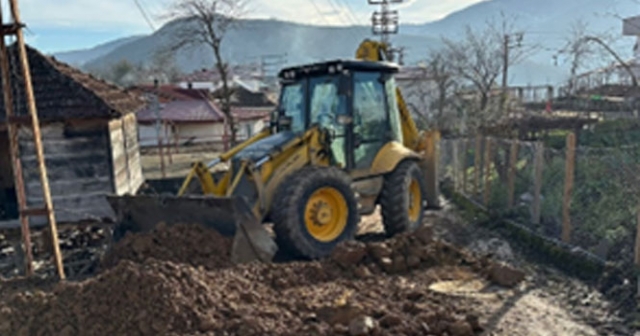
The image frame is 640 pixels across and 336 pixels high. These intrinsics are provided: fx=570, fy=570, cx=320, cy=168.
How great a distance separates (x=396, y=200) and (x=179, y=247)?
338cm

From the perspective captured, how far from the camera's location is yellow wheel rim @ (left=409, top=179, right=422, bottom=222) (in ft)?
30.6

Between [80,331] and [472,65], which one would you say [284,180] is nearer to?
[80,331]

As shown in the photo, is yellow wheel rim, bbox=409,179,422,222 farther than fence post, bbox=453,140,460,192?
No

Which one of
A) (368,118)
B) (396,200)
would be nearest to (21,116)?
(368,118)

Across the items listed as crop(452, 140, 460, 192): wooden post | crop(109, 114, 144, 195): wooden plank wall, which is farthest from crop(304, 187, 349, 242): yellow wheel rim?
crop(452, 140, 460, 192): wooden post

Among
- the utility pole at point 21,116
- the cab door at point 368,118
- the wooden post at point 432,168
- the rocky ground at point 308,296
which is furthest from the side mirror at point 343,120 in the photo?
the utility pole at point 21,116

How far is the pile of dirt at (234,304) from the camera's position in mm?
4980

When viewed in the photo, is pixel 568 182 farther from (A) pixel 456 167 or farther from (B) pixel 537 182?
(A) pixel 456 167

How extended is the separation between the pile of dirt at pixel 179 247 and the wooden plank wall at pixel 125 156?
5306 millimetres

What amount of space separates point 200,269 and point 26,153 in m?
6.80

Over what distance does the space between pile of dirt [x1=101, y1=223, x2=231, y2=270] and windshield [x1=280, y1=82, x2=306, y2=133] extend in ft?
8.23

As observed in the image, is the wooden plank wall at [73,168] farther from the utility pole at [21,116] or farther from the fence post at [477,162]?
the fence post at [477,162]

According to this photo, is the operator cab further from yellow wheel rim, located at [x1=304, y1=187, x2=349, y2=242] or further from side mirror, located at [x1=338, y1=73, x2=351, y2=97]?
yellow wheel rim, located at [x1=304, y1=187, x2=349, y2=242]

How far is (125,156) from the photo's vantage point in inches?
516
